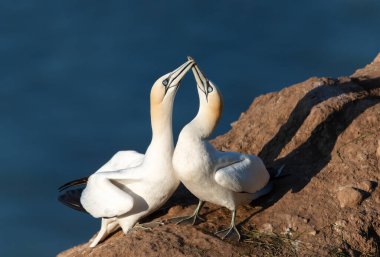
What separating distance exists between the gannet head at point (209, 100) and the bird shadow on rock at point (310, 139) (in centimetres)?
117

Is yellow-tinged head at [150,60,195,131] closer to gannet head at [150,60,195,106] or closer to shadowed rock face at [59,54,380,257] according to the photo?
gannet head at [150,60,195,106]

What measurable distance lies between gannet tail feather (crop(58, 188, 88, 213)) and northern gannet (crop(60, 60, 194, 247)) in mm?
406

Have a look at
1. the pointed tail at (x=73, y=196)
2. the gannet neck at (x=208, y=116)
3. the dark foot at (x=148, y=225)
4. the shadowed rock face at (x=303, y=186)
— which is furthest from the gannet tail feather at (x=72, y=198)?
the gannet neck at (x=208, y=116)

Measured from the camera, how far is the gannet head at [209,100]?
9641 millimetres

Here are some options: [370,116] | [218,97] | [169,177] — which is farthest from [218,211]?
[370,116]

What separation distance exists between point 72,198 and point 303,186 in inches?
96.2

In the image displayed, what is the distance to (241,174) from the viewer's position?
32.1ft

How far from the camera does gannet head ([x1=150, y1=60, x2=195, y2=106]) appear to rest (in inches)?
394

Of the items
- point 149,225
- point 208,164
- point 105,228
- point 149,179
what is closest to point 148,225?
point 149,225

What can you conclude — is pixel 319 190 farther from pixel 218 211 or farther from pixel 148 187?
pixel 148 187

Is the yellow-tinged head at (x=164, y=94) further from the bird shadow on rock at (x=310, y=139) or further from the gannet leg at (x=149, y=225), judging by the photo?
the bird shadow on rock at (x=310, y=139)

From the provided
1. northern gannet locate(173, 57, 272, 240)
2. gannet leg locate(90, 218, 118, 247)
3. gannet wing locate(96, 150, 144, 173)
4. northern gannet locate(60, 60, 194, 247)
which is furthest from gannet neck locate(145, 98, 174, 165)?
gannet leg locate(90, 218, 118, 247)

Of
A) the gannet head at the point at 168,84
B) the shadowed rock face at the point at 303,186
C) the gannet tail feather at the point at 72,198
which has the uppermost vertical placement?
the gannet head at the point at 168,84

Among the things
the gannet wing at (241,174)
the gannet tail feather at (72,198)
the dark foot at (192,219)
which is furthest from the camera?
the gannet tail feather at (72,198)
